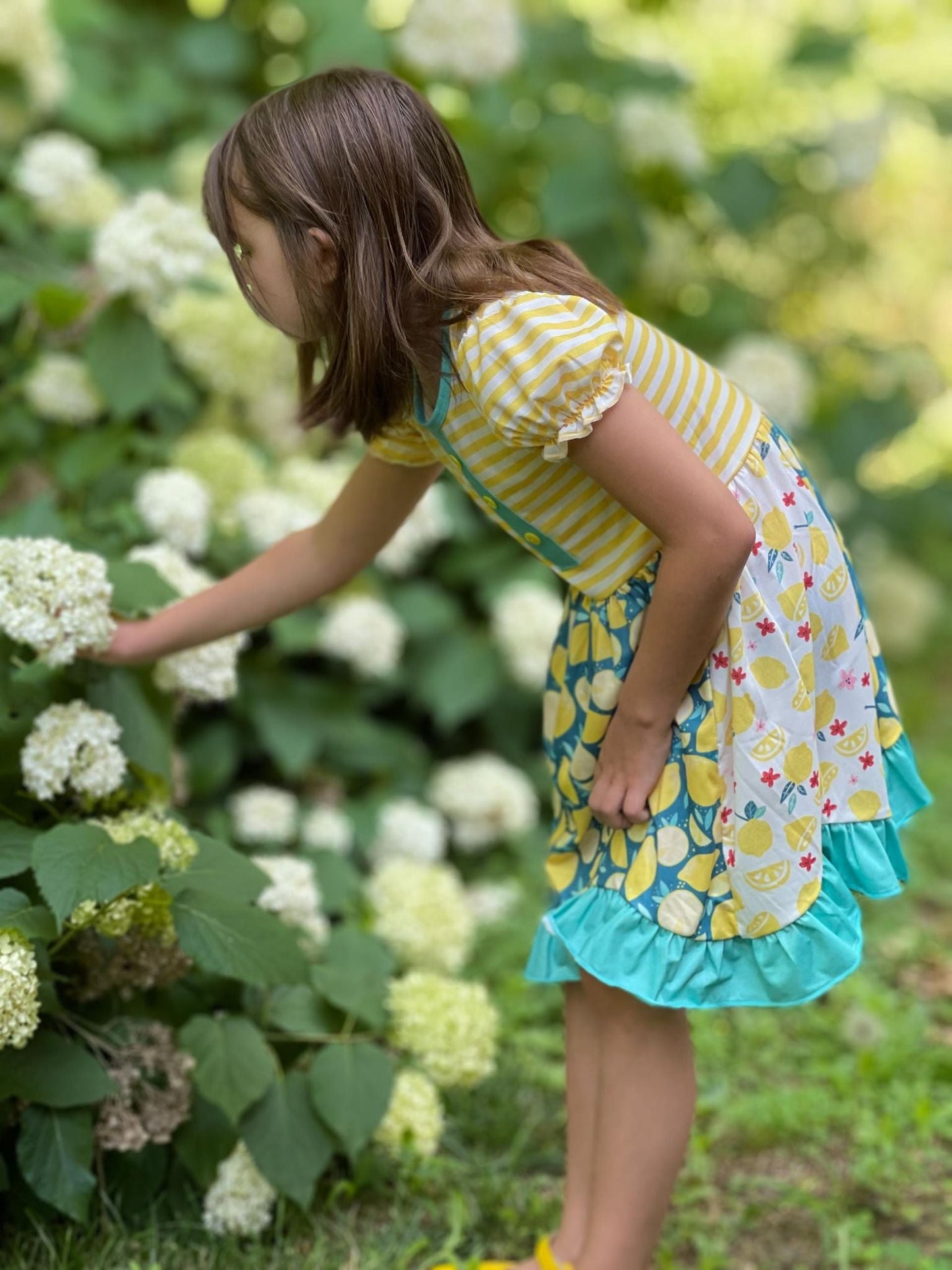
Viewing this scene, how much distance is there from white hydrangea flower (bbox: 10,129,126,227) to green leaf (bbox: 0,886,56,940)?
1.53m

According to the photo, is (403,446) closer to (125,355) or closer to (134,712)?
(134,712)

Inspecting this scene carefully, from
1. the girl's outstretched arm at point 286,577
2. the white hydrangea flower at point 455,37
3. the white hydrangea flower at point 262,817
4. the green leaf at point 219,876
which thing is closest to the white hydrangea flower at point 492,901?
the white hydrangea flower at point 262,817

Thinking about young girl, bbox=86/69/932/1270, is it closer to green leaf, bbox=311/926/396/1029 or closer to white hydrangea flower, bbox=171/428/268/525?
green leaf, bbox=311/926/396/1029

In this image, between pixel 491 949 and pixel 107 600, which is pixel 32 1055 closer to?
pixel 107 600

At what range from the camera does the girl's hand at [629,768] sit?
1305 millimetres


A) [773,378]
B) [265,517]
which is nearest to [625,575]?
[265,517]

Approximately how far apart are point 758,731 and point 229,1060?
0.77 m

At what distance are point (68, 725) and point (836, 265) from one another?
3.16 m

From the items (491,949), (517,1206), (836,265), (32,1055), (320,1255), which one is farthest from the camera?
(836,265)

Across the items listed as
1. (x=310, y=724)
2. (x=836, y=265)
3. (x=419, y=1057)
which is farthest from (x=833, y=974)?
(x=836, y=265)

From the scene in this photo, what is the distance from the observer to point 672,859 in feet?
4.32

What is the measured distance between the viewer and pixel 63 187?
2.43 m

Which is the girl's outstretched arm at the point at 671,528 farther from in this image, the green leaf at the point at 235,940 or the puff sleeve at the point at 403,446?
the green leaf at the point at 235,940

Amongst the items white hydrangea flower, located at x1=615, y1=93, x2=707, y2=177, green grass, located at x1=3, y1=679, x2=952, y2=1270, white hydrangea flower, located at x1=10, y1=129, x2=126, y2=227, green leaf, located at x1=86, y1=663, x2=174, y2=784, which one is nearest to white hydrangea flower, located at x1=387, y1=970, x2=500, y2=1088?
green grass, located at x1=3, y1=679, x2=952, y2=1270
